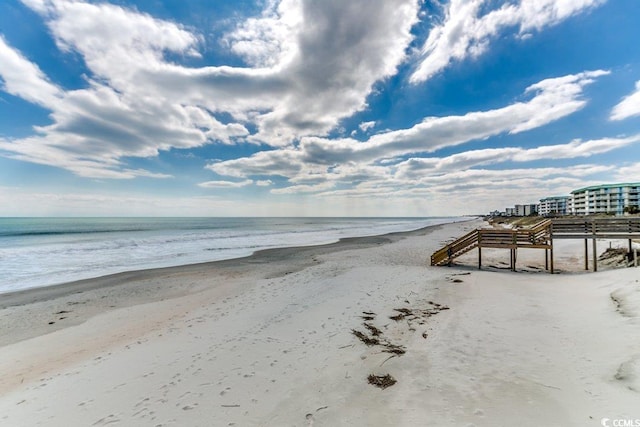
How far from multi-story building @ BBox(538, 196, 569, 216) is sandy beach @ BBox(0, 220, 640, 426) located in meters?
165

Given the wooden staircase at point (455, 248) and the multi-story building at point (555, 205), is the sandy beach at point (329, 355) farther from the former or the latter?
the multi-story building at point (555, 205)

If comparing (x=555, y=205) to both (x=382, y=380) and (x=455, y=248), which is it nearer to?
(x=455, y=248)

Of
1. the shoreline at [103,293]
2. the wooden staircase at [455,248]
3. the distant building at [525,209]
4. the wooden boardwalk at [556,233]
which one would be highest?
the distant building at [525,209]

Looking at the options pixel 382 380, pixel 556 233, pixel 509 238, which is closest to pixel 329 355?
pixel 382 380

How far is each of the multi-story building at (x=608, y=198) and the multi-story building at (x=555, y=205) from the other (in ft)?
112

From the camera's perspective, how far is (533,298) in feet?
32.1

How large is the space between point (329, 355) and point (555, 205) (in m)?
186

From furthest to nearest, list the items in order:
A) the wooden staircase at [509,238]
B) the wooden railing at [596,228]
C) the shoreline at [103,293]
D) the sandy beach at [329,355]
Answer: the wooden staircase at [509,238]
the wooden railing at [596,228]
the shoreline at [103,293]
the sandy beach at [329,355]

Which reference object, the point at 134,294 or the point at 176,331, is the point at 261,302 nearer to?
the point at 176,331

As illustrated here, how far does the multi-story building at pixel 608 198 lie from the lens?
8844 centimetres

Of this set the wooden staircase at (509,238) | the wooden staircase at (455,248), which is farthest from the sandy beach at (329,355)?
the wooden staircase at (455,248)

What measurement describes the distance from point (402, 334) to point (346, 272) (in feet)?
26.7

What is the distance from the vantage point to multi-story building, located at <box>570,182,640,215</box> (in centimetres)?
8844

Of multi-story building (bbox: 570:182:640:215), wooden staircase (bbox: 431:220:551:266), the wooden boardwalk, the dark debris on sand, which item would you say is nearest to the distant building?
multi-story building (bbox: 570:182:640:215)
